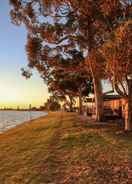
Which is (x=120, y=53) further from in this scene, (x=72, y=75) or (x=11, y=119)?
(x=11, y=119)

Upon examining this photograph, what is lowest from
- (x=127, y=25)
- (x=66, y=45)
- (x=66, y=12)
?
(x=127, y=25)

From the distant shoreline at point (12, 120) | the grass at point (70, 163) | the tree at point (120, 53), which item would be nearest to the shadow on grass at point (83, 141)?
the grass at point (70, 163)

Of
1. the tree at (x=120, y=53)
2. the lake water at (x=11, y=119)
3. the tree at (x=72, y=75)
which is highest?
the tree at (x=72, y=75)

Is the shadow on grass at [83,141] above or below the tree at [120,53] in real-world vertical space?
below

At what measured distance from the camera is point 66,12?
21.7m

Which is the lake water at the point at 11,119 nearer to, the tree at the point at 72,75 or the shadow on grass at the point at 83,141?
the tree at the point at 72,75

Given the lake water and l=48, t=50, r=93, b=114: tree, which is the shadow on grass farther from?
the lake water

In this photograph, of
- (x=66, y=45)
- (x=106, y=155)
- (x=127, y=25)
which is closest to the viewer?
(x=106, y=155)

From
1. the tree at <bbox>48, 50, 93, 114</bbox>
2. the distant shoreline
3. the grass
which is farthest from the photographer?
the distant shoreline

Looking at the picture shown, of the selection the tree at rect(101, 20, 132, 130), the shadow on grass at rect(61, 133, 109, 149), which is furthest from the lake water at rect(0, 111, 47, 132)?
the tree at rect(101, 20, 132, 130)

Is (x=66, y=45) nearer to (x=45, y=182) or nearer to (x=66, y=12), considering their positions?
(x=66, y=12)

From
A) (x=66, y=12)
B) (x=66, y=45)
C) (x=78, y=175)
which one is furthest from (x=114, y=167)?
(x=66, y=45)

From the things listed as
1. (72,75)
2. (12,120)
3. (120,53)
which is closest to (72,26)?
(120,53)

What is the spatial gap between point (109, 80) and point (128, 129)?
2.67 metres
